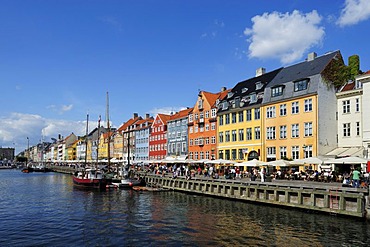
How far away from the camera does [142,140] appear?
9769 cm

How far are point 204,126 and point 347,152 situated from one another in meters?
30.5

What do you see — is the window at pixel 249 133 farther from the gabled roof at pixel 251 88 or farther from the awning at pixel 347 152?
the awning at pixel 347 152

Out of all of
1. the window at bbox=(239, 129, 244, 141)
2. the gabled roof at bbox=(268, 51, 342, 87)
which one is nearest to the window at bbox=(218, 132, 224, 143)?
the window at bbox=(239, 129, 244, 141)

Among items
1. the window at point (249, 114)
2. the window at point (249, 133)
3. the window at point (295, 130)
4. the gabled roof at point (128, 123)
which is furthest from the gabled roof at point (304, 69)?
the gabled roof at point (128, 123)

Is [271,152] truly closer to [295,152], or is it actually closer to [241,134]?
[295,152]

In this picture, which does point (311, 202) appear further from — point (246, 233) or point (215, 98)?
point (215, 98)

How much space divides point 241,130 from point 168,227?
116ft

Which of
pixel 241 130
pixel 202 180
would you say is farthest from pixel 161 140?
pixel 202 180

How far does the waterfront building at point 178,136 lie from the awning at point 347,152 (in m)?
34.0

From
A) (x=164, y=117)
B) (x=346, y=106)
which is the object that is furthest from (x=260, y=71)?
(x=164, y=117)

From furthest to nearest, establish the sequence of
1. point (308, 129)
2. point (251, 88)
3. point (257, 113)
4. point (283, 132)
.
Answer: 1. point (251, 88)
2. point (257, 113)
3. point (283, 132)
4. point (308, 129)

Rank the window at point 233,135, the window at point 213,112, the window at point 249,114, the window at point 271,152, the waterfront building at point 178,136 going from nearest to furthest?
the window at point 271,152 < the window at point 249,114 < the window at point 233,135 < the window at point 213,112 < the waterfront building at point 178,136

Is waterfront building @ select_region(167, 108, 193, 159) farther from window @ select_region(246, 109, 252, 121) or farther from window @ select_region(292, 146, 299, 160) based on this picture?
window @ select_region(292, 146, 299, 160)

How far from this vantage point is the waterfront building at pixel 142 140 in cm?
9494
